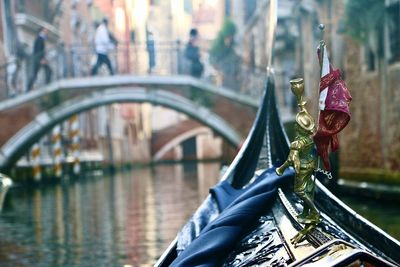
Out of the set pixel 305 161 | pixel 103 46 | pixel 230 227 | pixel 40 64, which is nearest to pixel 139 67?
pixel 103 46

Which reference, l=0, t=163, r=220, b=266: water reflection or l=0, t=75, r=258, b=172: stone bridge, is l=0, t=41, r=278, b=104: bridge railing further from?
l=0, t=163, r=220, b=266: water reflection

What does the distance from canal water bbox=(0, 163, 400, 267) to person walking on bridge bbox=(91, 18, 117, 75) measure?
1619mm

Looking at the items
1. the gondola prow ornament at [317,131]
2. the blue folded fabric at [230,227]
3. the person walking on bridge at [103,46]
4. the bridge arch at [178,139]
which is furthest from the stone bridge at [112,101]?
the bridge arch at [178,139]

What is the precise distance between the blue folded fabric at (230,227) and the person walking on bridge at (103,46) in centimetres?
581

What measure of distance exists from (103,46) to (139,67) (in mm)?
356

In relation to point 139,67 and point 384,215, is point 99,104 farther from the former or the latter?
point 384,215

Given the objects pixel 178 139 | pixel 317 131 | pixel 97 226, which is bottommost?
pixel 178 139

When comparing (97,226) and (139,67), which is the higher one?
(139,67)

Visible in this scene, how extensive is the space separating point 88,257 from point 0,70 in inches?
185

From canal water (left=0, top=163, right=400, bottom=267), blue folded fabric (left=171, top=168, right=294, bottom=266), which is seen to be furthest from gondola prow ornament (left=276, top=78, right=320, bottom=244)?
canal water (left=0, top=163, right=400, bottom=267)

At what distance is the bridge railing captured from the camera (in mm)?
6848

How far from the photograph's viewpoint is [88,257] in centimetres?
251

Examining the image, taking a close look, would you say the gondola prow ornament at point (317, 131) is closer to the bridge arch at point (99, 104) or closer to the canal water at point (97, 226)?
the canal water at point (97, 226)

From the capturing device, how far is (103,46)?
6.94 metres
